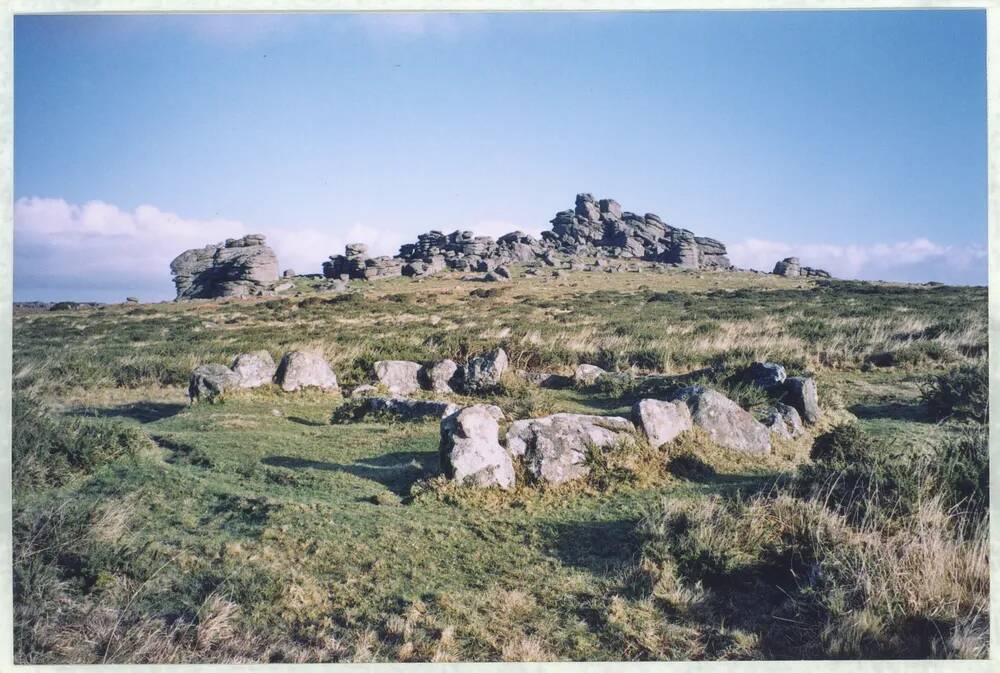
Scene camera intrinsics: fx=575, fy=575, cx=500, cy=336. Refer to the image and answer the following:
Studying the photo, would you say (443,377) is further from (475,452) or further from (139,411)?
(475,452)

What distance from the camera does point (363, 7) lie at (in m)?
5.53

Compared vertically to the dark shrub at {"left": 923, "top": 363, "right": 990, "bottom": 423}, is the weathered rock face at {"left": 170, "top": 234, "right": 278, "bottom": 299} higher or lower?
higher

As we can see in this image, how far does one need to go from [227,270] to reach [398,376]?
206ft

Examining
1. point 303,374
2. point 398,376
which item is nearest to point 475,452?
point 398,376

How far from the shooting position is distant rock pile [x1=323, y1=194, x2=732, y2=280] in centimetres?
7538

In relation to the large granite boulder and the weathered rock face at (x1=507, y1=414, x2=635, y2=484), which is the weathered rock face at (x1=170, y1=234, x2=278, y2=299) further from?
the large granite boulder

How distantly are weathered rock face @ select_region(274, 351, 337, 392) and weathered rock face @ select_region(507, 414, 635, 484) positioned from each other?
8147 mm

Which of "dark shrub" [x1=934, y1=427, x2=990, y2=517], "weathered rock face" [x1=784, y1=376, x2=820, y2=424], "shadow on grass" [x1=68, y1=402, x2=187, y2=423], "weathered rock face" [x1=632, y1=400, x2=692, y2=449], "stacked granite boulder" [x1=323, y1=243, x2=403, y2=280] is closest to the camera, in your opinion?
"dark shrub" [x1=934, y1=427, x2=990, y2=517]

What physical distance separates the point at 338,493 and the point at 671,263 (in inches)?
3560

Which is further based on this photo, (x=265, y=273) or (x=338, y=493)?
(x=265, y=273)

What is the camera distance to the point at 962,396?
1095cm

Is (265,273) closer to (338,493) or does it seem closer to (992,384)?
(338,493)

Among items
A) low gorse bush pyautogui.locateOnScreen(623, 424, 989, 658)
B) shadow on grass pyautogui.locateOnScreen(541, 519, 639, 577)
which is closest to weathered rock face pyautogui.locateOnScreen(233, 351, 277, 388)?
shadow on grass pyautogui.locateOnScreen(541, 519, 639, 577)

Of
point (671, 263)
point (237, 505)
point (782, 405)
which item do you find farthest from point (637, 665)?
point (671, 263)
